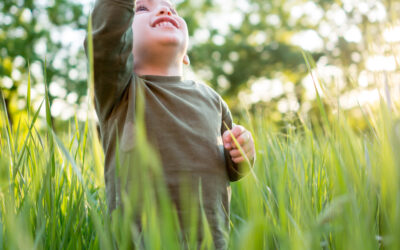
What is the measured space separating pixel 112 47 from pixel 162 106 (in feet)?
0.64

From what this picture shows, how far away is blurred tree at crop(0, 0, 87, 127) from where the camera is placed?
9.16 metres

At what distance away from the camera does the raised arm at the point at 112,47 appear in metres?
0.88

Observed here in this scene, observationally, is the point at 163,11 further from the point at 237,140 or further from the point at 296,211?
the point at 296,211

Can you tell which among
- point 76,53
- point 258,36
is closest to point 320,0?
point 258,36

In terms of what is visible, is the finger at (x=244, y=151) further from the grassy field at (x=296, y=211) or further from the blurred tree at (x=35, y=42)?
the blurred tree at (x=35, y=42)

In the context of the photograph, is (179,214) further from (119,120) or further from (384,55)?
(384,55)

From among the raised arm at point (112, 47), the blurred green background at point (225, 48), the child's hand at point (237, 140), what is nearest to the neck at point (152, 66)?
the raised arm at point (112, 47)

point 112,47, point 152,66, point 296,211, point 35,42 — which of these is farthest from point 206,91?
point 35,42

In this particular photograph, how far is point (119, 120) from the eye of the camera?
0.99m

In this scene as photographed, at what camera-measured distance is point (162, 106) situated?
98cm

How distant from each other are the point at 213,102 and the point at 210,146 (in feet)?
0.61

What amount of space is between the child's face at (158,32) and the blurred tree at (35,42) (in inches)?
324

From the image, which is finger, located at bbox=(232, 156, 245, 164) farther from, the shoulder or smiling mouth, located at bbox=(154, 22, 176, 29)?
smiling mouth, located at bbox=(154, 22, 176, 29)

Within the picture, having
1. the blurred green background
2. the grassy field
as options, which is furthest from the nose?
the blurred green background
